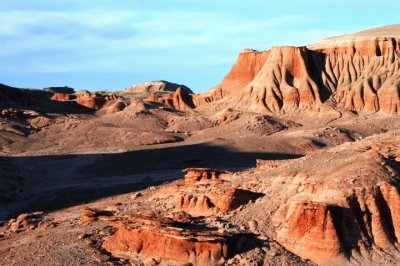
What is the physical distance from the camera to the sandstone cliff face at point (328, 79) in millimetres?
80688

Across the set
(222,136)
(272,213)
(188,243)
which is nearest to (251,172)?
(272,213)

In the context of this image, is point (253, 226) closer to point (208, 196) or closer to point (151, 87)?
point (208, 196)

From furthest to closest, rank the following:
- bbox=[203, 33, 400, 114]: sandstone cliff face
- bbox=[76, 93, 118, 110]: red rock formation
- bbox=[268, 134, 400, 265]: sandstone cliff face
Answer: bbox=[76, 93, 118, 110]: red rock formation < bbox=[203, 33, 400, 114]: sandstone cliff face < bbox=[268, 134, 400, 265]: sandstone cliff face

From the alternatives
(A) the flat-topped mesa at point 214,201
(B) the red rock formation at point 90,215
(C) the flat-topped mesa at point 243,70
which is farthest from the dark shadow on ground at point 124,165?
(C) the flat-topped mesa at point 243,70

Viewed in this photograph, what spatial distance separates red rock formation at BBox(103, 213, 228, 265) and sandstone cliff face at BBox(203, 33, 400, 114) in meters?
57.9

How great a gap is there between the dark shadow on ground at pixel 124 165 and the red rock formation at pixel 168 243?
1893 cm

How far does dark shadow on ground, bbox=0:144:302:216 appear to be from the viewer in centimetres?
4528

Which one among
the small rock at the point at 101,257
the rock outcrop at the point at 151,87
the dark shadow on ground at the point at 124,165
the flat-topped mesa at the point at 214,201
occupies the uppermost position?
the rock outcrop at the point at 151,87

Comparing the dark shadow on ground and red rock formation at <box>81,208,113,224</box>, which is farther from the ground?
red rock formation at <box>81,208,113,224</box>

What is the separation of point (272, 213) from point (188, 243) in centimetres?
398

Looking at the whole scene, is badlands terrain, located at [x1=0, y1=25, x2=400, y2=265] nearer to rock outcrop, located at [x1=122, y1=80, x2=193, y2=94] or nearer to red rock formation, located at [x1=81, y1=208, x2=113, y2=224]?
red rock formation, located at [x1=81, y1=208, x2=113, y2=224]

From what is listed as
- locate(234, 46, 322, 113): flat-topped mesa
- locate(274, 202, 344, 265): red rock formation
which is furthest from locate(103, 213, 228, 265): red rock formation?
locate(234, 46, 322, 113): flat-topped mesa

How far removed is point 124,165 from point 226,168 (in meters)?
10.2

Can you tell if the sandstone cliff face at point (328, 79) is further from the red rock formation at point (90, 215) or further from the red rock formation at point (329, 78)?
the red rock formation at point (90, 215)
